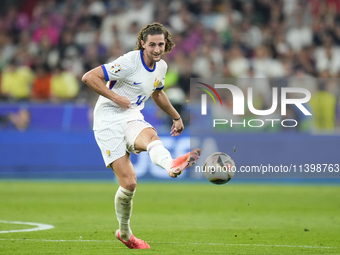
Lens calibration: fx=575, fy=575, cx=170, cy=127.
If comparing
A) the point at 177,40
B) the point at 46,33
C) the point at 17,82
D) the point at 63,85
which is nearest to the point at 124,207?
the point at 63,85

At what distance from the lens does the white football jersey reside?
242 inches

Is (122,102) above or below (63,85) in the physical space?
above

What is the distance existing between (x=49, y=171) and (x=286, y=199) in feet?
20.0

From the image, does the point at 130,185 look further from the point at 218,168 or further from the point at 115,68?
the point at 115,68

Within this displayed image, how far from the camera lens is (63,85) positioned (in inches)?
632

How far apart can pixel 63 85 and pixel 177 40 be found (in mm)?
3837

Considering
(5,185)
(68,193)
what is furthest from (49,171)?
(68,193)

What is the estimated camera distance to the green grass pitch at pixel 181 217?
646 cm

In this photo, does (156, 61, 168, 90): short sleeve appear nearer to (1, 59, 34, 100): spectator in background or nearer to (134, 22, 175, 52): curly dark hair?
(134, 22, 175, 52): curly dark hair

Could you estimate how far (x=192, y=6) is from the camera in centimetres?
1877

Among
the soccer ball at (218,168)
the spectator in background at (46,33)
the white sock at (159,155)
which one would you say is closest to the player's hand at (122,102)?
the white sock at (159,155)

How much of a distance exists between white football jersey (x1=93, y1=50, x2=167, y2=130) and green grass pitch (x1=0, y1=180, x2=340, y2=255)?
1.46 metres

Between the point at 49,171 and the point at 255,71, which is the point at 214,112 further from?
the point at 49,171

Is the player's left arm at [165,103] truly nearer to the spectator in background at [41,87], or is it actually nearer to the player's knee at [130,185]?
the player's knee at [130,185]
